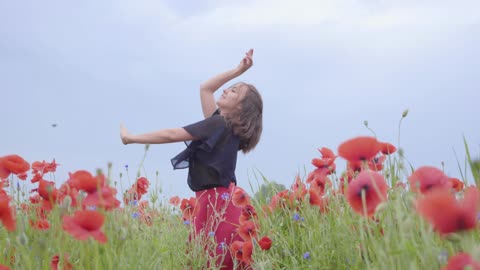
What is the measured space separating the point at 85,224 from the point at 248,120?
2798mm

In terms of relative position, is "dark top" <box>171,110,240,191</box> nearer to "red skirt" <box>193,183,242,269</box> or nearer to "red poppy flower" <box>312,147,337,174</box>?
"red skirt" <box>193,183,242,269</box>

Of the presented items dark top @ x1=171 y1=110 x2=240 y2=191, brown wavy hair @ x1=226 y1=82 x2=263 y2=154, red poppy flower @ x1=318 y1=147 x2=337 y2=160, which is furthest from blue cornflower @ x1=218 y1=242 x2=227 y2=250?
red poppy flower @ x1=318 y1=147 x2=337 y2=160

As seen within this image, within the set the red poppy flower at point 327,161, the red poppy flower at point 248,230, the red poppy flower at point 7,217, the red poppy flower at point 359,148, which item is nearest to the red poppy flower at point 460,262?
the red poppy flower at point 359,148

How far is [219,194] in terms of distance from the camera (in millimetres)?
4145

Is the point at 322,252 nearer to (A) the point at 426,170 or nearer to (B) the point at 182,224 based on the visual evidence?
(A) the point at 426,170

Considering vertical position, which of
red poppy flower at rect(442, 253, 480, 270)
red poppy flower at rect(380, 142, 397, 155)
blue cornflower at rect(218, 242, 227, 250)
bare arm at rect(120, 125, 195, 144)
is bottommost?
blue cornflower at rect(218, 242, 227, 250)

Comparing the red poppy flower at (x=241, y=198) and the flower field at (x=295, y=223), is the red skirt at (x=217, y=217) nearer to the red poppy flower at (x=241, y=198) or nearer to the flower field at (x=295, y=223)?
the flower field at (x=295, y=223)

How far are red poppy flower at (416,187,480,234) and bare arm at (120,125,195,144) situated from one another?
3.07 metres

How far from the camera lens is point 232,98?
452 cm

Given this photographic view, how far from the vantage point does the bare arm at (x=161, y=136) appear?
412 centimetres

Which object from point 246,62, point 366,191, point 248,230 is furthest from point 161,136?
point 366,191

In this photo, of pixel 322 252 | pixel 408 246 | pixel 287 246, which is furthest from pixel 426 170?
pixel 287 246

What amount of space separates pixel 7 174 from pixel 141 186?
108 centimetres

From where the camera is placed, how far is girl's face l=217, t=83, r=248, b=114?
4.49m
